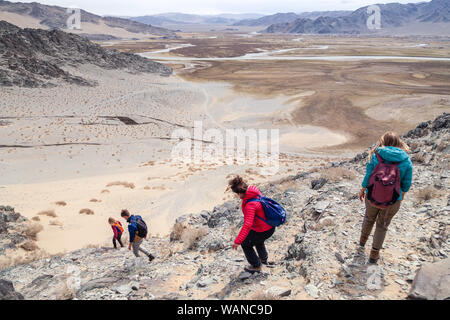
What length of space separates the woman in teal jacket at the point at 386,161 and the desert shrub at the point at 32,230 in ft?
31.0

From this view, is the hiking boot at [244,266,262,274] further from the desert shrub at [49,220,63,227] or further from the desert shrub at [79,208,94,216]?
the desert shrub at [79,208,94,216]

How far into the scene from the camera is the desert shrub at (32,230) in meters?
8.95

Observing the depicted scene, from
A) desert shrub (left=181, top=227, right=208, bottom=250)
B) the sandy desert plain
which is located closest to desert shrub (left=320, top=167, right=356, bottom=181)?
the sandy desert plain

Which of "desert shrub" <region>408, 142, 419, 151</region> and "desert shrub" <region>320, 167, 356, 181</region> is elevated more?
→ "desert shrub" <region>408, 142, 419, 151</region>

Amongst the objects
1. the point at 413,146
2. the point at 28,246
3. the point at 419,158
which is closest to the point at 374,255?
the point at 419,158

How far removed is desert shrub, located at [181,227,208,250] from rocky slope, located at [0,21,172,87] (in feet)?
117

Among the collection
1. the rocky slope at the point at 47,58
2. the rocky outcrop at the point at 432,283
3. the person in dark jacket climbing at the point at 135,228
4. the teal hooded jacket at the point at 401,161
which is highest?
the rocky slope at the point at 47,58

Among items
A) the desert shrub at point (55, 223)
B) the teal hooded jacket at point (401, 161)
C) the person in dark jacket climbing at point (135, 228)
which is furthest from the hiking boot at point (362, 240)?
the desert shrub at point (55, 223)

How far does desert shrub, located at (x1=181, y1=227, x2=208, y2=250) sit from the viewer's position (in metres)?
6.76

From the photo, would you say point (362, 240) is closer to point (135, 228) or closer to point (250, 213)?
point (250, 213)

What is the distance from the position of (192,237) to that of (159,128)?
73.9ft

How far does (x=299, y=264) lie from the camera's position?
464 cm

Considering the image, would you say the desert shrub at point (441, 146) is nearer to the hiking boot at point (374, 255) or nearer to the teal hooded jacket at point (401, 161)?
the hiking boot at point (374, 255)

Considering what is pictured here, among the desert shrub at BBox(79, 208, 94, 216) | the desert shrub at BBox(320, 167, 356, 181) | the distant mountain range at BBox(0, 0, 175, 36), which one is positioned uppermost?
the distant mountain range at BBox(0, 0, 175, 36)
